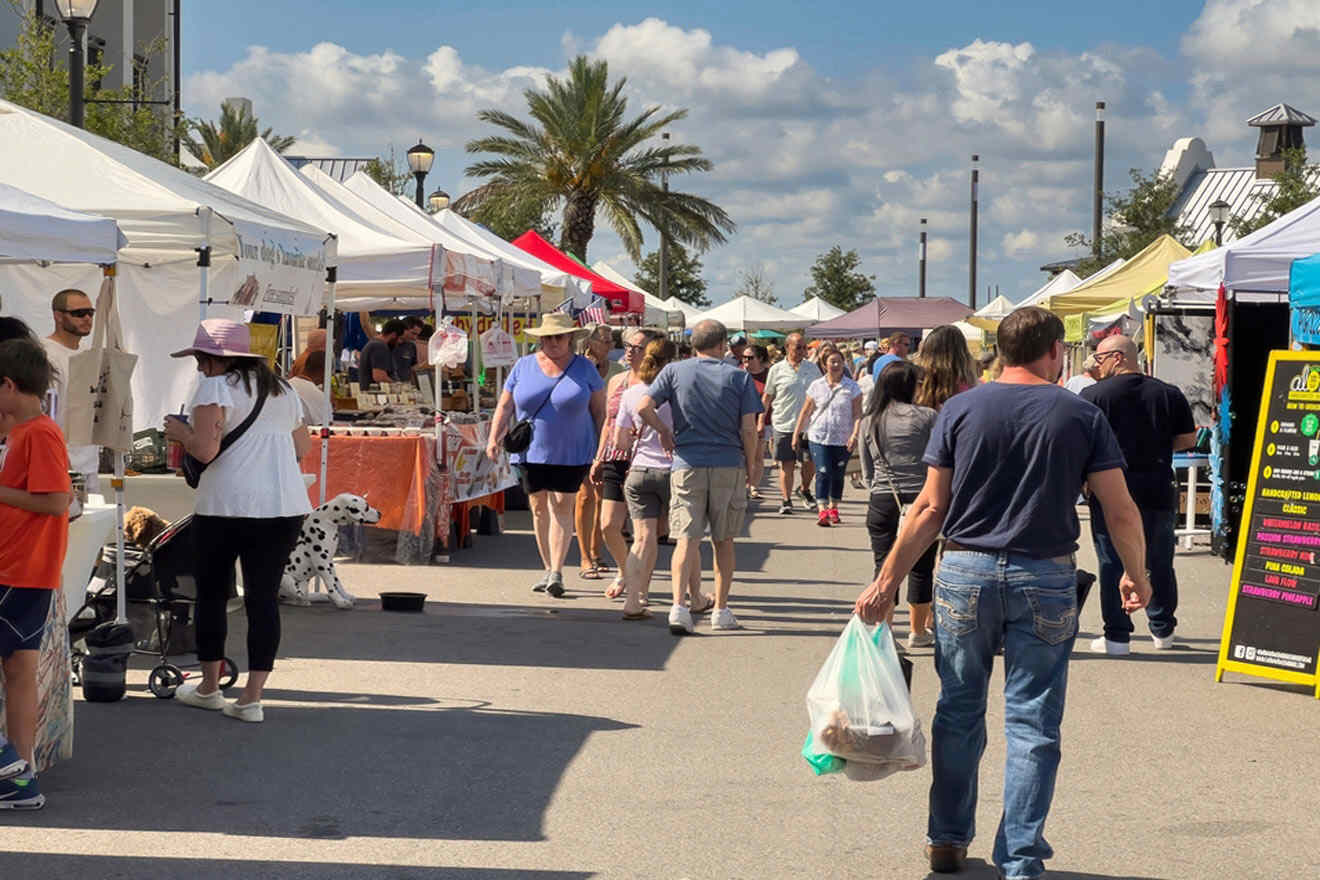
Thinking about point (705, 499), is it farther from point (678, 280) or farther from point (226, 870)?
point (678, 280)

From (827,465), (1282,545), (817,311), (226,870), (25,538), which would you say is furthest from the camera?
(817,311)

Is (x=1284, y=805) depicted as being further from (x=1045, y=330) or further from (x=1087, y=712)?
(x=1045, y=330)

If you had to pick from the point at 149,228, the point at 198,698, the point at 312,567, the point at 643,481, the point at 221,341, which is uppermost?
the point at 149,228

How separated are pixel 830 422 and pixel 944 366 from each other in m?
7.94

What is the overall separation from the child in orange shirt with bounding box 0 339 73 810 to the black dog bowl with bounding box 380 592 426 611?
191 inches

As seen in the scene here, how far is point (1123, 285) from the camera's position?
76.3ft

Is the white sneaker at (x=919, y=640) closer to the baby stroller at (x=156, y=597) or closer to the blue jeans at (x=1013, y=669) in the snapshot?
the baby stroller at (x=156, y=597)

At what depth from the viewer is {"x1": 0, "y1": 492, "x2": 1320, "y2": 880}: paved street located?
5.40 meters

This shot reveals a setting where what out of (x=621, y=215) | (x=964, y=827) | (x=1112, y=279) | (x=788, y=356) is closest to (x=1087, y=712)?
(x=964, y=827)

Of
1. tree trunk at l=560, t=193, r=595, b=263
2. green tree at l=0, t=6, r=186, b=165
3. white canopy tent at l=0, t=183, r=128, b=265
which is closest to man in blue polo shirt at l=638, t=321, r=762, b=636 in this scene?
white canopy tent at l=0, t=183, r=128, b=265

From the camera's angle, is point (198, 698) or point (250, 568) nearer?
point (250, 568)

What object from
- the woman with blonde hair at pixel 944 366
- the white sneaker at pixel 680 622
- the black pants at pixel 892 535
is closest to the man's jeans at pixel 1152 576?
the black pants at pixel 892 535

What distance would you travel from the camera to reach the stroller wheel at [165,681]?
7.82 metres

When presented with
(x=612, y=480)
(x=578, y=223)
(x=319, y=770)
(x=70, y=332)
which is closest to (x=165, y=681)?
(x=319, y=770)
